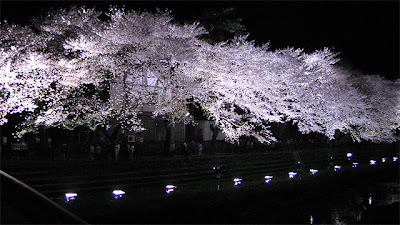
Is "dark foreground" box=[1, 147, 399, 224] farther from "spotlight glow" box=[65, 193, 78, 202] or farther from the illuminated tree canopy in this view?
the illuminated tree canopy

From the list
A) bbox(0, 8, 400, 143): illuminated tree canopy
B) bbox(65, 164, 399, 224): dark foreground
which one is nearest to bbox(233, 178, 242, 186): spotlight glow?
bbox(65, 164, 399, 224): dark foreground

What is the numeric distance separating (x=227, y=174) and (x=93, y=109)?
7.83 metres

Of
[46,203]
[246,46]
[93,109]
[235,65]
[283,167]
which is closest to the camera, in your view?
[46,203]

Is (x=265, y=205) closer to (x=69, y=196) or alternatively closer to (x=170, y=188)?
(x=170, y=188)

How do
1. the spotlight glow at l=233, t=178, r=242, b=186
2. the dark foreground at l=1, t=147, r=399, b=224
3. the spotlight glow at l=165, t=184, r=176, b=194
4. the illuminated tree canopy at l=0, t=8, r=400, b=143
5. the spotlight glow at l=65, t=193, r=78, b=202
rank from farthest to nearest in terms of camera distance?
the spotlight glow at l=233, t=178, r=242, b=186, the illuminated tree canopy at l=0, t=8, r=400, b=143, the spotlight glow at l=165, t=184, r=176, b=194, the spotlight glow at l=65, t=193, r=78, b=202, the dark foreground at l=1, t=147, r=399, b=224

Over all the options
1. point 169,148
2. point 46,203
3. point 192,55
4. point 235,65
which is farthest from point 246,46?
point 46,203

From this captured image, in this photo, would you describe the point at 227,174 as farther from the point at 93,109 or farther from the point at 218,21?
the point at 218,21

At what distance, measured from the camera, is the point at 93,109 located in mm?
15688

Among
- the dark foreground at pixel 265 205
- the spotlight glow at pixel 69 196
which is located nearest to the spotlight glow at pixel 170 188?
the dark foreground at pixel 265 205

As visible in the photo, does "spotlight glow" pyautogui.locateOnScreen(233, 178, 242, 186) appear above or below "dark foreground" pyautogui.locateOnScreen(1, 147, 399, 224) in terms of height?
above

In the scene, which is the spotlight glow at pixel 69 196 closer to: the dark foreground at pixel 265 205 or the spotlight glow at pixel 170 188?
the dark foreground at pixel 265 205

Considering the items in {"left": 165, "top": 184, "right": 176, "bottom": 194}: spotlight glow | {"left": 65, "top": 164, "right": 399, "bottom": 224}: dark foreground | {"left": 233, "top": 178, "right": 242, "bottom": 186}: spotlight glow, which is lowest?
{"left": 65, "top": 164, "right": 399, "bottom": 224}: dark foreground

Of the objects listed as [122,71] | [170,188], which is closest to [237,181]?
[170,188]

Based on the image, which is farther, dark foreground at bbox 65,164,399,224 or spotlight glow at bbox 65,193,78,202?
spotlight glow at bbox 65,193,78,202
